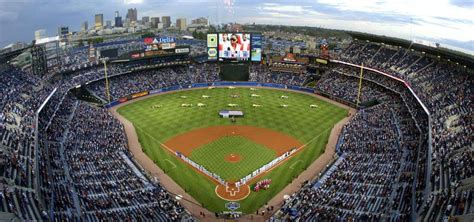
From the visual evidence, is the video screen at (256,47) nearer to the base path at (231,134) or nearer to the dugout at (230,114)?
the dugout at (230,114)

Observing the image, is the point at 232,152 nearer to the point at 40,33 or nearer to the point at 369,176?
the point at 369,176

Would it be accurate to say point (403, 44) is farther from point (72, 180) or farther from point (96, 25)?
point (96, 25)

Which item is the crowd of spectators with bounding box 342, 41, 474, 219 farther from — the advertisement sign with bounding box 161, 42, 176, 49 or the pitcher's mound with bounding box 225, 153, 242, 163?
the advertisement sign with bounding box 161, 42, 176, 49

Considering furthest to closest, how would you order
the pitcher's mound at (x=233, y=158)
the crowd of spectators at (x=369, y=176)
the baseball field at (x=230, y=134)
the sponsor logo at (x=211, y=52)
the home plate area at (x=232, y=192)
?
1. the sponsor logo at (x=211, y=52)
2. the pitcher's mound at (x=233, y=158)
3. the baseball field at (x=230, y=134)
4. the home plate area at (x=232, y=192)
5. the crowd of spectators at (x=369, y=176)

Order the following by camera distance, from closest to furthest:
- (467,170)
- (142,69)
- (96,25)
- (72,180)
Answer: (467,170)
(72,180)
(142,69)
(96,25)

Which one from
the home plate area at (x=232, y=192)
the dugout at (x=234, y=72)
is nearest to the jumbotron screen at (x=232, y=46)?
the dugout at (x=234, y=72)

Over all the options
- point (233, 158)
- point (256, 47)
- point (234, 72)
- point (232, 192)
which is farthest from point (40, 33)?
point (232, 192)

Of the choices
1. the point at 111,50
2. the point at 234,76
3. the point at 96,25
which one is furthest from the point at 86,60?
the point at 96,25
